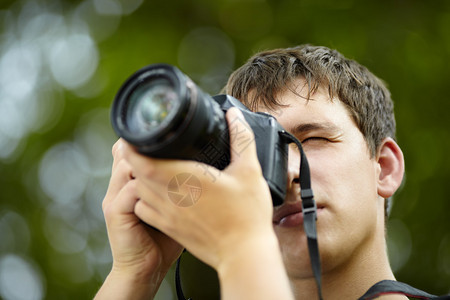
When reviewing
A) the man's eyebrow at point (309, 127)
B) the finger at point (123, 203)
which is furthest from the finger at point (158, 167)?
the man's eyebrow at point (309, 127)

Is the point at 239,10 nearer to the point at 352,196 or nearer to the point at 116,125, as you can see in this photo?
the point at 352,196

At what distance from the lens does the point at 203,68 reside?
209 inches

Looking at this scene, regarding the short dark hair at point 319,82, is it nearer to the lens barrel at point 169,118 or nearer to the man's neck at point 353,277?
the man's neck at point 353,277

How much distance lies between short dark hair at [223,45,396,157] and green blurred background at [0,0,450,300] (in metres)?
2.61

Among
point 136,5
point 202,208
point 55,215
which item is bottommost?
point 55,215

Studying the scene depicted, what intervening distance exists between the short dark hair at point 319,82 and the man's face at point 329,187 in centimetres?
6

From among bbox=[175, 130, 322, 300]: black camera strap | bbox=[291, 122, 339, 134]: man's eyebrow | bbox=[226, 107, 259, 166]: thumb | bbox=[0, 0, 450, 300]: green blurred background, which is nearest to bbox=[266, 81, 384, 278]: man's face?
bbox=[291, 122, 339, 134]: man's eyebrow

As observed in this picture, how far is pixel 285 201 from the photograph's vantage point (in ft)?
5.17

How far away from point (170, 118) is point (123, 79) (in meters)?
4.30

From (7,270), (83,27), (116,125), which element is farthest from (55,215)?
(116,125)

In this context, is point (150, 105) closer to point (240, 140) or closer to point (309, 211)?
point (240, 140)

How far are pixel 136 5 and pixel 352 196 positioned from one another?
451 cm

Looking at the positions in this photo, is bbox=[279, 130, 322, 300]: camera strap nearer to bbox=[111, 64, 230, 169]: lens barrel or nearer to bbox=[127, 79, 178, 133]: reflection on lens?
bbox=[111, 64, 230, 169]: lens barrel

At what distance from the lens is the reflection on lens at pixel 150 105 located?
45.1 inches
